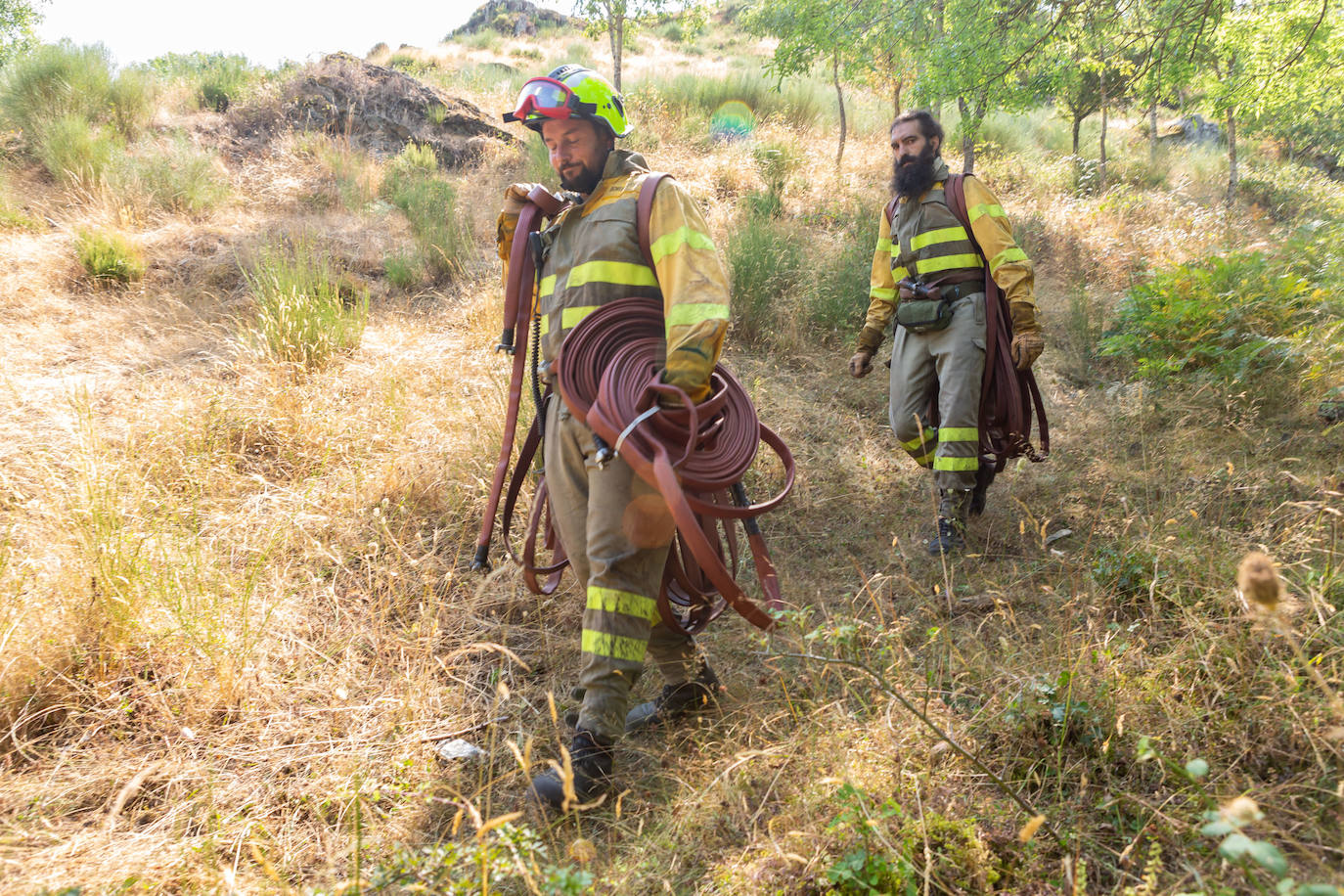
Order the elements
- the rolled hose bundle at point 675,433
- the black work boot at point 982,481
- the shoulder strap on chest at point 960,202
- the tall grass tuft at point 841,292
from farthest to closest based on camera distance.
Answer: the tall grass tuft at point 841,292, the black work boot at point 982,481, the shoulder strap on chest at point 960,202, the rolled hose bundle at point 675,433

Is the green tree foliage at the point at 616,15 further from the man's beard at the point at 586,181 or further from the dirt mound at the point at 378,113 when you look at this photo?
the man's beard at the point at 586,181

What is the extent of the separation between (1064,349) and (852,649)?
583cm

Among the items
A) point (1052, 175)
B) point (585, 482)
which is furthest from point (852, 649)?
point (1052, 175)

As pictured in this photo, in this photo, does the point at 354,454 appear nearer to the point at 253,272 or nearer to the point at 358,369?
the point at 358,369

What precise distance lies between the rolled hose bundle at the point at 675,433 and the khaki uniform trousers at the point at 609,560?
127 millimetres

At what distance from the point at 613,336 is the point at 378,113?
392 inches

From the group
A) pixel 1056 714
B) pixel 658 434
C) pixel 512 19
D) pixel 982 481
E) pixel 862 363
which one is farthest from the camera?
pixel 512 19

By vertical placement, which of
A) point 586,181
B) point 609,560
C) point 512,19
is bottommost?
point 609,560

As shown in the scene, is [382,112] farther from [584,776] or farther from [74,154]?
[584,776]

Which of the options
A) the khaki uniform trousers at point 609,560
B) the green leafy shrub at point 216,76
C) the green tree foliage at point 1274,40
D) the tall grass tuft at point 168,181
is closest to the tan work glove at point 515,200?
the khaki uniform trousers at point 609,560

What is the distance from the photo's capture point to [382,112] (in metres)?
10.7

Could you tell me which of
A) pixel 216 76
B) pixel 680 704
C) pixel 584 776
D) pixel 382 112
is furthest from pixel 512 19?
pixel 584 776

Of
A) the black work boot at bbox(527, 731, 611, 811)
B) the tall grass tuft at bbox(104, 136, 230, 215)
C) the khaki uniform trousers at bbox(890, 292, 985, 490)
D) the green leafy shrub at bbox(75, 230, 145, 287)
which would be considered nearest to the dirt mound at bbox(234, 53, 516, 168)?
the tall grass tuft at bbox(104, 136, 230, 215)

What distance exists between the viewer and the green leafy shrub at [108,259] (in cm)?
637
